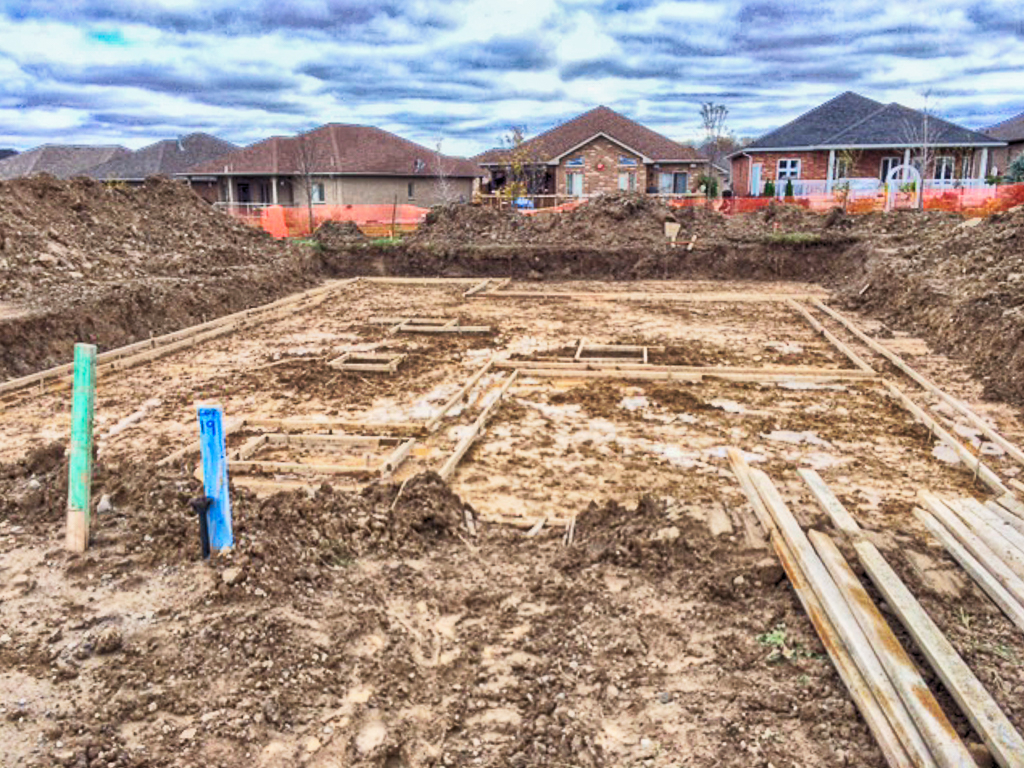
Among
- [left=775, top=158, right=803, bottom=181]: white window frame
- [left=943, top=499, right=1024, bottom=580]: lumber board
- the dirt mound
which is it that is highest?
[left=775, top=158, right=803, bottom=181]: white window frame

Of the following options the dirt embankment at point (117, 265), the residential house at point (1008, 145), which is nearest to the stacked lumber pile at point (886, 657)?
the dirt embankment at point (117, 265)

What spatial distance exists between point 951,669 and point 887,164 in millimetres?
34646

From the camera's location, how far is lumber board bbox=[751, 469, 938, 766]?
9.45 feet

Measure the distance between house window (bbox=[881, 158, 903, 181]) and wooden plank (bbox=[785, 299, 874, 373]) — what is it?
2131 centimetres

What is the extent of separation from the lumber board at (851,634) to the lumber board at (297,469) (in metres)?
3.19

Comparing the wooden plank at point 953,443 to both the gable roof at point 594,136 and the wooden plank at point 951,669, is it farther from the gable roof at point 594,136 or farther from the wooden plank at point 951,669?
the gable roof at point 594,136

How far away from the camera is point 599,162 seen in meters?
36.1

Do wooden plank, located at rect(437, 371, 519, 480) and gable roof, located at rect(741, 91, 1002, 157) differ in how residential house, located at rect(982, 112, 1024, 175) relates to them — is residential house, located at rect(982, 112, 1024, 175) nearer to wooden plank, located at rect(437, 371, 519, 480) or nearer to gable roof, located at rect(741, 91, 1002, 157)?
gable roof, located at rect(741, 91, 1002, 157)

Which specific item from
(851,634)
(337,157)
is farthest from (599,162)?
(851,634)

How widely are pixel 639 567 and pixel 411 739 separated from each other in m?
1.92

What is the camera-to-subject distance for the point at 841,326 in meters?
13.3

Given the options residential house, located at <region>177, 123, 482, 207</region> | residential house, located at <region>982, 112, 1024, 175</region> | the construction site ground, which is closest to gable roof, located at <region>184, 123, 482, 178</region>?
residential house, located at <region>177, 123, 482, 207</region>

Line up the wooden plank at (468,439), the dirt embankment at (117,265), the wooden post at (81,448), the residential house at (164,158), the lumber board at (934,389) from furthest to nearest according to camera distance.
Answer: the residential house at (164,158)
the dirt embankment at (117,265)
the lumber board at (934,389)
the wooden plank at (468,439)
the wooden post at (81,448)

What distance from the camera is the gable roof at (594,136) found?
120ft
